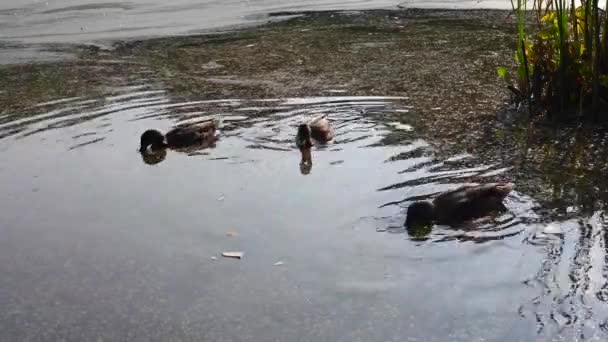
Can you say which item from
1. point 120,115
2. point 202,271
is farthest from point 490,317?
point 120,115

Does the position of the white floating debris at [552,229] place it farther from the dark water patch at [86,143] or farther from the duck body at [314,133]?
the dark water patch at [86,143]

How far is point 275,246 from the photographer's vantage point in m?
A: 4.81

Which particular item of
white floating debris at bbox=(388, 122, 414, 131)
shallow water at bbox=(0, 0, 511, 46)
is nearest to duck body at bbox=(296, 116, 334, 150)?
white floating debris at bbox=(388, 122, 414, 131)

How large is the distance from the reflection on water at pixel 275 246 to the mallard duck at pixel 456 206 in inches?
3.6

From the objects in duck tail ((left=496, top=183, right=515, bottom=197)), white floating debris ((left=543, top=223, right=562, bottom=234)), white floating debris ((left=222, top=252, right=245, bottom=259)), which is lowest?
white floating debris ((left=543, top=223, right=562, bottom=234))

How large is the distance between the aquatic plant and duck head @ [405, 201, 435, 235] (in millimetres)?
2512

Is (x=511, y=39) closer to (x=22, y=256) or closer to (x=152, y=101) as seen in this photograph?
(x=152, y=101)

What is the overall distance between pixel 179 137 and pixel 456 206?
2.69 m

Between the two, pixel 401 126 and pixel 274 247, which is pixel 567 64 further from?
pixel 274 247

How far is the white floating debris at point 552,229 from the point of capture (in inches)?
187

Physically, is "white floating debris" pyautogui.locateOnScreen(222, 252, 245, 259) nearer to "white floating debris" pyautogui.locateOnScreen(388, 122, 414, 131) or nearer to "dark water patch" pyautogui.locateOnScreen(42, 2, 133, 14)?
"white floating debris" pyautogui.locateOnScreen(388, 122, 414, 131)

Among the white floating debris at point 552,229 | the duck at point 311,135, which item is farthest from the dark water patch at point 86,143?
the white floating debris at point 552,229

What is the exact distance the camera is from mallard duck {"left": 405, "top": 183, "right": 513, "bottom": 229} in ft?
16.1

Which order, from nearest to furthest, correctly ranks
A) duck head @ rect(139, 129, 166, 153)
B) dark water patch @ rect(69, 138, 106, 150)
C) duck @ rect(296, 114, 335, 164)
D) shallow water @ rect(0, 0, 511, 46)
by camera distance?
duck @ rect(296, 114, 335, 164) < duck head @ rect(139, 129, 166, 153) < dark water patch @ rect(69, 138, 106, 150) < shallow water @ rect(0, 0, 511, 46)
